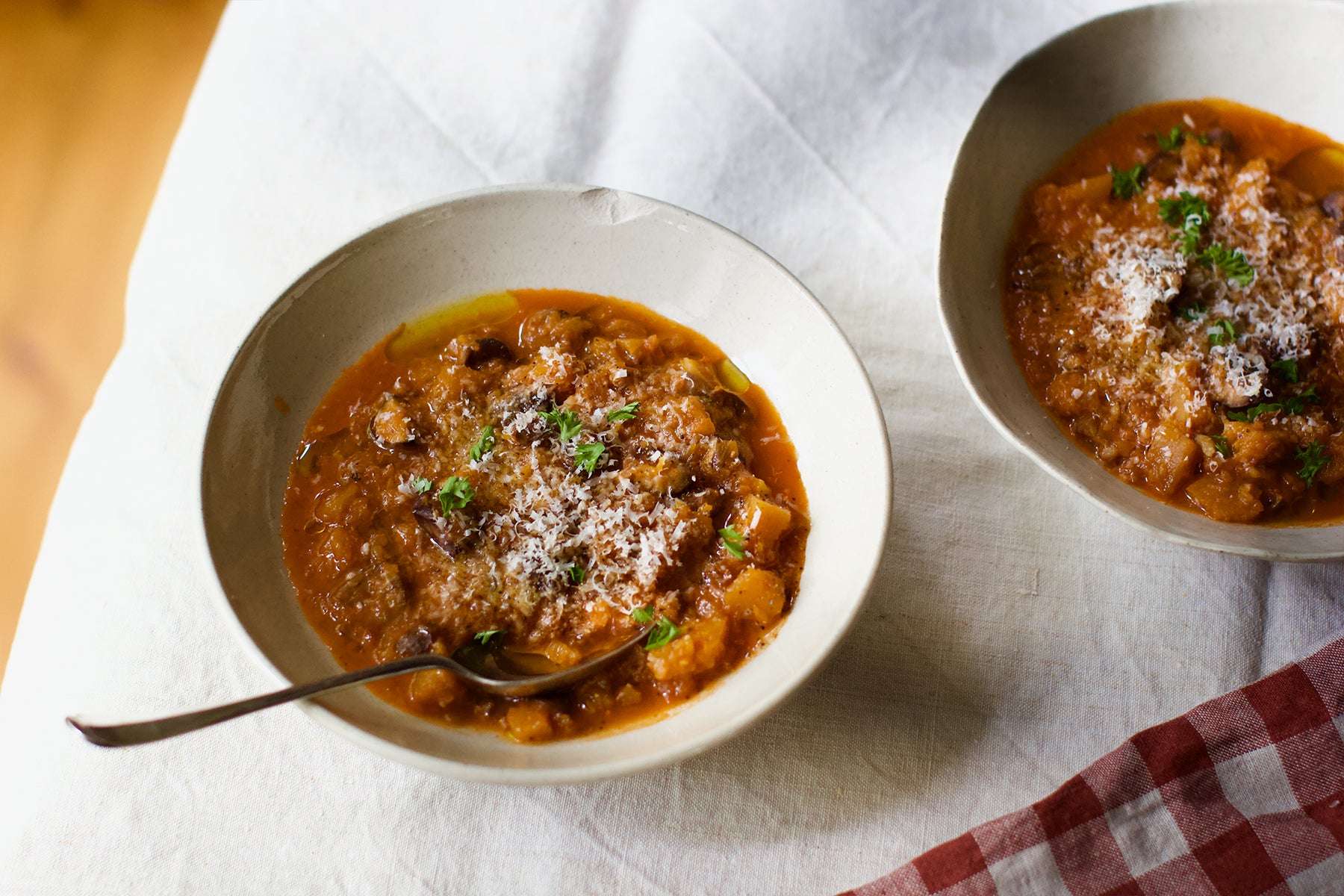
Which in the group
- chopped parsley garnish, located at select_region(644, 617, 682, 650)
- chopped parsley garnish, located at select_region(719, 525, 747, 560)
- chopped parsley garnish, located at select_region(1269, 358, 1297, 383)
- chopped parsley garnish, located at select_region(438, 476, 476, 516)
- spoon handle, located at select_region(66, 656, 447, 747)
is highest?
chopped parsley garnish, located at select_region(1269, 358, 1297, 383)

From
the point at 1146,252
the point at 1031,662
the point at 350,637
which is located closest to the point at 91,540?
the point at 350,637

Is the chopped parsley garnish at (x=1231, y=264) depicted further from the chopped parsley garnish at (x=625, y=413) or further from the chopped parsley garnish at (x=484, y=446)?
the chopped parsley garnish at (x=484, y=446)

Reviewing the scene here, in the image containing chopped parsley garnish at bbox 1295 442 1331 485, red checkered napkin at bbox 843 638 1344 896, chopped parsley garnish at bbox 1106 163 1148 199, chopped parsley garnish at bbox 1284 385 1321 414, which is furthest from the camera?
chopped parsley garnish at bbox 1106 163 1148 199

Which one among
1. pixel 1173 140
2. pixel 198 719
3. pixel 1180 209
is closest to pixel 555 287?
pixel 198 719

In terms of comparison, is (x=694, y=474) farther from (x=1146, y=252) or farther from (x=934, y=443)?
(x=1146, y=252)

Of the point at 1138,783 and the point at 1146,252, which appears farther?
the point at 1146,252

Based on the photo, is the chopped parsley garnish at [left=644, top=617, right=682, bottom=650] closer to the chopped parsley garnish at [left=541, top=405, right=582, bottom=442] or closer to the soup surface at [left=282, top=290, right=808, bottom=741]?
the soup surface at [left=282, top=290, right=808, bottom=741]

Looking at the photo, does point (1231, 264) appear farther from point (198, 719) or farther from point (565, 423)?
point (198, 719)

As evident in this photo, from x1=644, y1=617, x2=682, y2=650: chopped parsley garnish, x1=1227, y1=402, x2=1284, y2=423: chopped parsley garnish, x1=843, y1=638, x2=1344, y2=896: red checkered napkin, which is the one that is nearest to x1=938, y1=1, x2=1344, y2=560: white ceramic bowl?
x1=1227, y1=402, x2=1284, y2=423: chopped parsley garnish
